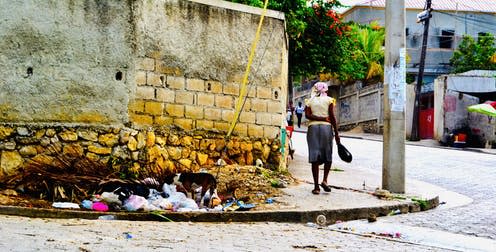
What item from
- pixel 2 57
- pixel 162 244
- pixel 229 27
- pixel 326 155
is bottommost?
pixel 162 244

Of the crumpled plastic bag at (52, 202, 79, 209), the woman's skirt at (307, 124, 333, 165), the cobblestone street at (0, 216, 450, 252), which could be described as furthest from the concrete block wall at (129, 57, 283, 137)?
the cobblestone street at (0, 216, 450, 252)

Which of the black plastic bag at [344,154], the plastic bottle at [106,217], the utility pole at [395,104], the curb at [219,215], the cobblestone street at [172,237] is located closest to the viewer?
the cobblestone street at [172,237]

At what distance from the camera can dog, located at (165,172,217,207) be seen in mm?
7457

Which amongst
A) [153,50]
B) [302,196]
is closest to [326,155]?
[302,196]

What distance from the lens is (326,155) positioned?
8367 mm

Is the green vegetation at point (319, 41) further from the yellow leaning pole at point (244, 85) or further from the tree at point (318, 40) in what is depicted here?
the yellow leaning pole at point (244, 85)

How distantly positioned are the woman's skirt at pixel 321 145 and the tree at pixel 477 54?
30.5m

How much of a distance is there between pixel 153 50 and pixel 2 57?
2.06m

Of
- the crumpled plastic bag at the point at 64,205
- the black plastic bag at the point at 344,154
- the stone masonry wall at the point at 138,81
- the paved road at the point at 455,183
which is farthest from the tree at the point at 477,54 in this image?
the crumpled plastic bag at the point at 64,205

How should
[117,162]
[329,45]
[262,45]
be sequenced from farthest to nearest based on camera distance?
1. [329,45]
2. [262,45]
3. [117,162]

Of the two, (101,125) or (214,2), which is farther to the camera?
(214,2)

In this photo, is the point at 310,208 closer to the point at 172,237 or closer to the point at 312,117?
the point at 312,117

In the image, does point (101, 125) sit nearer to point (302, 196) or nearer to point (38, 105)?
point (38, 105)

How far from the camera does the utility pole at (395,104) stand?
349 inches
